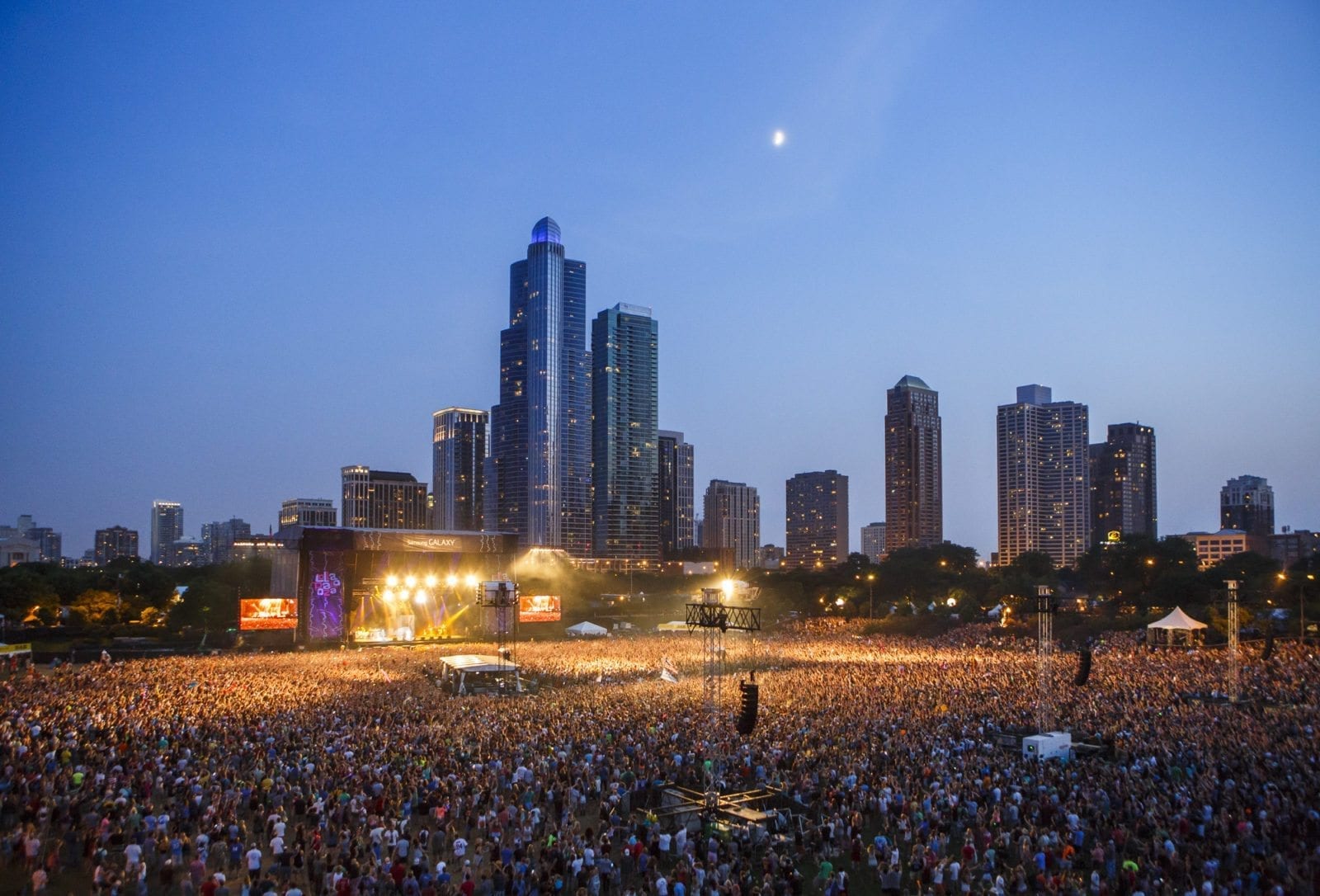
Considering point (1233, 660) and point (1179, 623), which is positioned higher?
point (1233, 660)

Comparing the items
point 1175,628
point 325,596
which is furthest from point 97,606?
point 1175,628

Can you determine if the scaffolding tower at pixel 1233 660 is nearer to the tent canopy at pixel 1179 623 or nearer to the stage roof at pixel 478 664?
the tent canopy at pixel 1179 623

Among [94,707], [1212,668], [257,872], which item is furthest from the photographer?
[1212,668]

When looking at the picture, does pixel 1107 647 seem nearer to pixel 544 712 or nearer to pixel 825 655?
pixel 825 655

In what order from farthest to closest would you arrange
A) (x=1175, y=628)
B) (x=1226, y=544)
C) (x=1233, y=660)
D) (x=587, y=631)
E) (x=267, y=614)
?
(x=1226, y=544), (x=587, y=631), (x=267, y=614), (x=1175, y=628), (x=1233, y=660)

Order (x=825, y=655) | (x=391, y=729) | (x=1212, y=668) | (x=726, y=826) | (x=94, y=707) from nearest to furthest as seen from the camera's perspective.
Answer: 1. (x=726, y=826)
2. (x=391, y=729)
3. (x=94, y=707)
4. (x=1212, y=668)
5. (x=825, y=655)

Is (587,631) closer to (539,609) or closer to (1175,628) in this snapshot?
(539,609)

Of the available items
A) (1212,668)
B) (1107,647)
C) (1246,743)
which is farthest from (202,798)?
(1107,647)

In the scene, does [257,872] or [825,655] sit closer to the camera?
[257,872]
